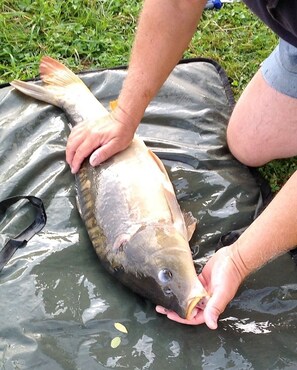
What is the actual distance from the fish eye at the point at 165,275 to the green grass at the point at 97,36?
6.19 feet

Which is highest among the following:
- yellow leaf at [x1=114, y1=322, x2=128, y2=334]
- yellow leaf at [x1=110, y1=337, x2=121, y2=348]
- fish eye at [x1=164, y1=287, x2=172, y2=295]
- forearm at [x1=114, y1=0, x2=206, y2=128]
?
forearm at [x1=114, y1=0, x2=206, y2=128]

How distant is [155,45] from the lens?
10.00 ft

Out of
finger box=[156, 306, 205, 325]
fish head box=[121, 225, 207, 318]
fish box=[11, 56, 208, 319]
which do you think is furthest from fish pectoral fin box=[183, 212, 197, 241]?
finger box=[156, 306, 205, 325]

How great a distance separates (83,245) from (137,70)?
859 millimetres

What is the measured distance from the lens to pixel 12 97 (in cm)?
374

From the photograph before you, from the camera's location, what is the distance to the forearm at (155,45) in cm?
298

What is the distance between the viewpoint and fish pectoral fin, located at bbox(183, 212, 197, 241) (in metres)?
3.04

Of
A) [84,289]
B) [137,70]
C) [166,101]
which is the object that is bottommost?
[84,289]

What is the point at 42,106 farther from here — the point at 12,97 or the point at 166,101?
the point at 166,101

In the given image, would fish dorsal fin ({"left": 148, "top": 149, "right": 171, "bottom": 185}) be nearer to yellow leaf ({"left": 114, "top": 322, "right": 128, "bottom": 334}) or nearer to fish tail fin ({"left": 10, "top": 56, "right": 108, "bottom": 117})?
fish tail fin ({"left": 10, "top": 56, "right": 108, "bottom": 117})

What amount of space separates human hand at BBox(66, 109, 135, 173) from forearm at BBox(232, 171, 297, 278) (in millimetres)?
870

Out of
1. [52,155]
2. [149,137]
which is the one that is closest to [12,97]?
[52,155]

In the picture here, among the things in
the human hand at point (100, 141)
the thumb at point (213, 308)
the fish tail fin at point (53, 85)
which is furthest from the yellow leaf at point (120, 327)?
the fish tail fin at point (53, 85)

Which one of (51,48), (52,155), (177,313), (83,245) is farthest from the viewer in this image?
(51,48)
